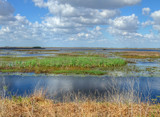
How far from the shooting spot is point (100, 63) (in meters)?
30.5

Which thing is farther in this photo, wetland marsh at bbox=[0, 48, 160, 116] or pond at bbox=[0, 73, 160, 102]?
pond at bbox=[0, 73, 160, 102]

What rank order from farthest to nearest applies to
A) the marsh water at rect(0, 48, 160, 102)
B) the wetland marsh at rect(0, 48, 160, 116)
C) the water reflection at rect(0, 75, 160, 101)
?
the marsh water at rect(0, 48, 160, 102) < the water reflection at rect(0, 75, 160, 101) < the wetland marsh at rect(0, 48, 160, 116)

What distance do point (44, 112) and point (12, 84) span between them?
12.0 m

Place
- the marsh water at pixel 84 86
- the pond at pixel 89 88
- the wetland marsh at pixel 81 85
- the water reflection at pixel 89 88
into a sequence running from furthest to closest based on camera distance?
the marsh water at pixel 84 86
the water reflection at pixel 89 88
the pond at pixel 89 88
the wetland marsh at pixel 81 85

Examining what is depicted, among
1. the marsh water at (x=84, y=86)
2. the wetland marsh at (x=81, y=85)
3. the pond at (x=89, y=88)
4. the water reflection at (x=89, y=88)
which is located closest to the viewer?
the wetland marsh at (x=81, y=85)

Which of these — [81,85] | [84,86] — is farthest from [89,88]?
[81,85]

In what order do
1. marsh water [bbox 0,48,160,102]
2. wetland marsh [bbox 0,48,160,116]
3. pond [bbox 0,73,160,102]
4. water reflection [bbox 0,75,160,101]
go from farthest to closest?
marsh water [bbox 0,48,160,102] < water reflection [bbox 0,75,160,101] < pond [bbox 0,73,160,102] < wetland marsh [bbox 0,48,160,116]

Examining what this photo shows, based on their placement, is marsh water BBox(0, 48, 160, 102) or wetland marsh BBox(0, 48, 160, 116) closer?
wetland marsh BBox(0, 48, 160, 116)

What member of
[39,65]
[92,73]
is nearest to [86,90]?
[92,73]

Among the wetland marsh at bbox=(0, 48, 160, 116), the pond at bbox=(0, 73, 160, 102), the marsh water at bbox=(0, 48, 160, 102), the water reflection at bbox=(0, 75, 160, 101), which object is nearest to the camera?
the wetland marsh at bbox=(0, 48, 160, 116)

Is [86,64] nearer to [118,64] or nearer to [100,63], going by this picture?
[100,63]

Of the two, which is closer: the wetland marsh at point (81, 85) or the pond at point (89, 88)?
the wetland marsh at point (81, 85)

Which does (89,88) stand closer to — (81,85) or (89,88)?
(89,88)

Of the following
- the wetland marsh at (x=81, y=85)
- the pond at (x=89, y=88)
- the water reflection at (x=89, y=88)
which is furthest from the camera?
the water reflection at (x=89, y=88)
